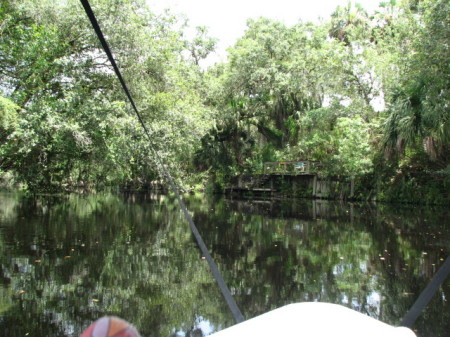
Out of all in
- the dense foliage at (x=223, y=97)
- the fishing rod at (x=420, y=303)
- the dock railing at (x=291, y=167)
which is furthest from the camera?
the dock railing at (x=291, y=167)

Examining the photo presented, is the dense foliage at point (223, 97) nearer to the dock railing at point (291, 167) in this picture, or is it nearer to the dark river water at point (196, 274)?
the dock railing at point (291, 167)

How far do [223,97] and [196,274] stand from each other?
76.1ft

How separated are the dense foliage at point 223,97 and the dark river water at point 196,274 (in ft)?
8.83

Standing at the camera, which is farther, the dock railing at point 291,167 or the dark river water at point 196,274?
the dock railing at point 291,167

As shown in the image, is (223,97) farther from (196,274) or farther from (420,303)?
(420,303)

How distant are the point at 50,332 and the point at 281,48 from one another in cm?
2436

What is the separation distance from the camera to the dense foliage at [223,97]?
10.1m

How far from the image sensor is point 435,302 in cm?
426

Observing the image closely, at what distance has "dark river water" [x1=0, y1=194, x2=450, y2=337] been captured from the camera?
12.4 feet

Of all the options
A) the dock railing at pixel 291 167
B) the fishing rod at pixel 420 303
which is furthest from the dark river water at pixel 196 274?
the dock railing at pixel 291 167

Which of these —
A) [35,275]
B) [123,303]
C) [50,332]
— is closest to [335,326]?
[50,332]

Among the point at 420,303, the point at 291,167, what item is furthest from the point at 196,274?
the point at 291,167

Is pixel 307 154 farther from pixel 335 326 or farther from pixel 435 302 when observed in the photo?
pixel 335 326

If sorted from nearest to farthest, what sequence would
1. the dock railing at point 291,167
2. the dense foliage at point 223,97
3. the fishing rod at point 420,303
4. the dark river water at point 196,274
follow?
the fishing rod at point 420,303 < the dark river water at point 196,274 < the dense foliage at point 223,97 < the dock railing at point 291,167
